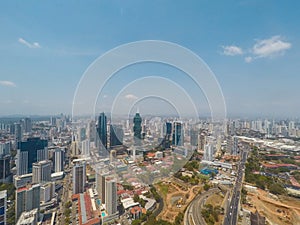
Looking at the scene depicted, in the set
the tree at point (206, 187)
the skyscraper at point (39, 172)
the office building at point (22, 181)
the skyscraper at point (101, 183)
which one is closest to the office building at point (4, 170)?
the office building at point (22, 181)

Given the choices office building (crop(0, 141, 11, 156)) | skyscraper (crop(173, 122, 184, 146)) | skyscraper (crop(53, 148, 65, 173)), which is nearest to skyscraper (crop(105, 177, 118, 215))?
skyscraper (crop(173, 122, 184, 146))

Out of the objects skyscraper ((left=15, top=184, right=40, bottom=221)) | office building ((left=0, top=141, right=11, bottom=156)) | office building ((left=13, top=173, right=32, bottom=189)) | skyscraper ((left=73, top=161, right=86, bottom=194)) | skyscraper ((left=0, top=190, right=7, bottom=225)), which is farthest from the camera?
office building ((left=0, top=141, right=11, bottom=156))

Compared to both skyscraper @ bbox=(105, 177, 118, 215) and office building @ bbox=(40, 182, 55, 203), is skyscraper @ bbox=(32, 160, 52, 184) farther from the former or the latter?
skyscraper @ bbox=(105, 177, 118, 215)

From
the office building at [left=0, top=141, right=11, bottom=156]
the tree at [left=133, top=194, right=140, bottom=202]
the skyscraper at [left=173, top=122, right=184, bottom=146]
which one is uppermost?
the skyscraper at [left=173, top=122, right=184, bottom=146]

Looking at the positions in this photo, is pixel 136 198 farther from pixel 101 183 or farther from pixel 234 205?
pixel 234 205

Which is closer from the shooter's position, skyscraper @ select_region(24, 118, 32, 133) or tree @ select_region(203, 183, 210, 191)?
tree @ select_region(203, 183, 210, 191)

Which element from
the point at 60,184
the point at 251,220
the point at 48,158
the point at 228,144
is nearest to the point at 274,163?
the point at 228,144
